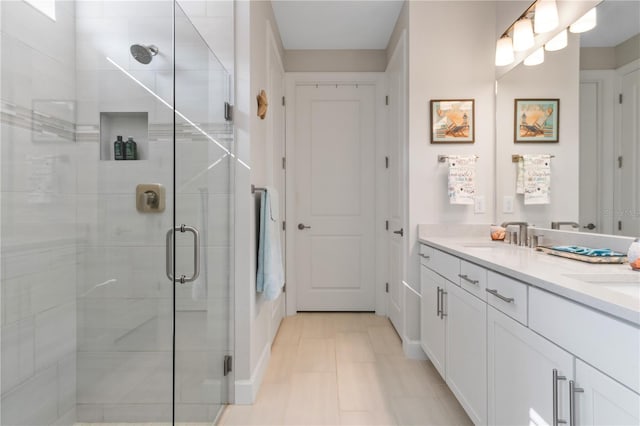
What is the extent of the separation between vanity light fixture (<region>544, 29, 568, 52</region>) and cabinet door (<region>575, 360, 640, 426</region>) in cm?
178

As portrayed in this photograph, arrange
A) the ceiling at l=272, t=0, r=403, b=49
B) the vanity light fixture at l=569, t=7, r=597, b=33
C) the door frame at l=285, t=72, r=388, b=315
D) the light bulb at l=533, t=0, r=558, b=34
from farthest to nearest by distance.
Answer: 1. the door frame at l=285, t=72, r=388, b=315
2. the ceiling at l=272, t=0, r=403, b=49
3. the light bulb at l=533, t=0, r=558, b=34
4. the vanity light fixture at l=569, t=7, r=597, b=33

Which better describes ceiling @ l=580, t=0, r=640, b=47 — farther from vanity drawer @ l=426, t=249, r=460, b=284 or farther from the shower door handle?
the shower door handle

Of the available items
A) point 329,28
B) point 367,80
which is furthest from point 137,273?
point 367,80

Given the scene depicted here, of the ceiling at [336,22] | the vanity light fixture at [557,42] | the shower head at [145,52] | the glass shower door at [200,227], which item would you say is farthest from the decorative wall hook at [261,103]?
the vanity light fixture at [557,42]

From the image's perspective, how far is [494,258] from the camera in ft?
5.14

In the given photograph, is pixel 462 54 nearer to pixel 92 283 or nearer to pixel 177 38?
pixel 177 38

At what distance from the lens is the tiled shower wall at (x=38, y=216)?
115 centimetres

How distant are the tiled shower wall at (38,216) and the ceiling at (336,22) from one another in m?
1.88

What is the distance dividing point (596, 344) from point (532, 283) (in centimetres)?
30

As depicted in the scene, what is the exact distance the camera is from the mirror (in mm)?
1507

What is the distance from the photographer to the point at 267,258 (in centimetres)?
214

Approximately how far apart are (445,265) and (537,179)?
0.85 meters

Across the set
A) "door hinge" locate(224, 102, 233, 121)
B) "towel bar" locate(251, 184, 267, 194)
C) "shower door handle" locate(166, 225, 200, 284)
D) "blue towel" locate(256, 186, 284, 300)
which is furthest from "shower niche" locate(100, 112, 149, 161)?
"blue towel" locate(256, 186, 284, 300)

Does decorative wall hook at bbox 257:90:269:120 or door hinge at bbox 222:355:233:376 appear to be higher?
decorative wall hook at bbox 257:90:269:120
